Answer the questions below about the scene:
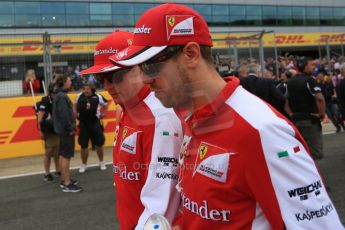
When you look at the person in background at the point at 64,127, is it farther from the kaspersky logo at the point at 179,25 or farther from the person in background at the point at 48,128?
the kaspersky logo at the point at 179,25

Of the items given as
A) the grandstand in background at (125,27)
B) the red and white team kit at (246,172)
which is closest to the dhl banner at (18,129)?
the grandstand in background at (125,27)

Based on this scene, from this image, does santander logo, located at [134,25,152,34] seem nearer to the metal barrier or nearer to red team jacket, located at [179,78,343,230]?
red team jacket, located at [179,78,343,230]

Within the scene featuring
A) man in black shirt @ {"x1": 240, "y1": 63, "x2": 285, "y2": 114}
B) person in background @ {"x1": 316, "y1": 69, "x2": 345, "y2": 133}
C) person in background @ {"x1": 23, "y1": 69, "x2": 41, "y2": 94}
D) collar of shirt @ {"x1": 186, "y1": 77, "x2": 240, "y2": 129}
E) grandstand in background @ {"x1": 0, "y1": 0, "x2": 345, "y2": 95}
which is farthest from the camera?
person in background @ {"x1": 316, "y1": 69, "x2": 345, "y2": 133}

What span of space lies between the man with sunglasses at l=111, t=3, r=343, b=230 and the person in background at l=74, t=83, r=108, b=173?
6.86 meters

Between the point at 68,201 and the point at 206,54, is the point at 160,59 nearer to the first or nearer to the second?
the point at 206,54

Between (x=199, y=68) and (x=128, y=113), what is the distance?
2.83 feet

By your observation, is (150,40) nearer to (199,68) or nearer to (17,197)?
(199,68)

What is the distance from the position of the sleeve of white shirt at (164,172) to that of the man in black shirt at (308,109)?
16.1ft

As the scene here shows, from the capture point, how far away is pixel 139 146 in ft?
6.90

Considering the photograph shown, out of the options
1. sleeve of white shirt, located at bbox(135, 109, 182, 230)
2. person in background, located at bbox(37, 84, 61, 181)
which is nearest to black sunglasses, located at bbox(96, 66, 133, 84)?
sleeve of white shirt, located at bbox(135, 109, 182, 230)

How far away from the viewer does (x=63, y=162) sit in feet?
23.7

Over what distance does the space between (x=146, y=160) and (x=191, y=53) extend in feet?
2.35

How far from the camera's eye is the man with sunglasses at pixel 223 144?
1.30 m

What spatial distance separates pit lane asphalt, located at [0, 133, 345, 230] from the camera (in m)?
5.41
